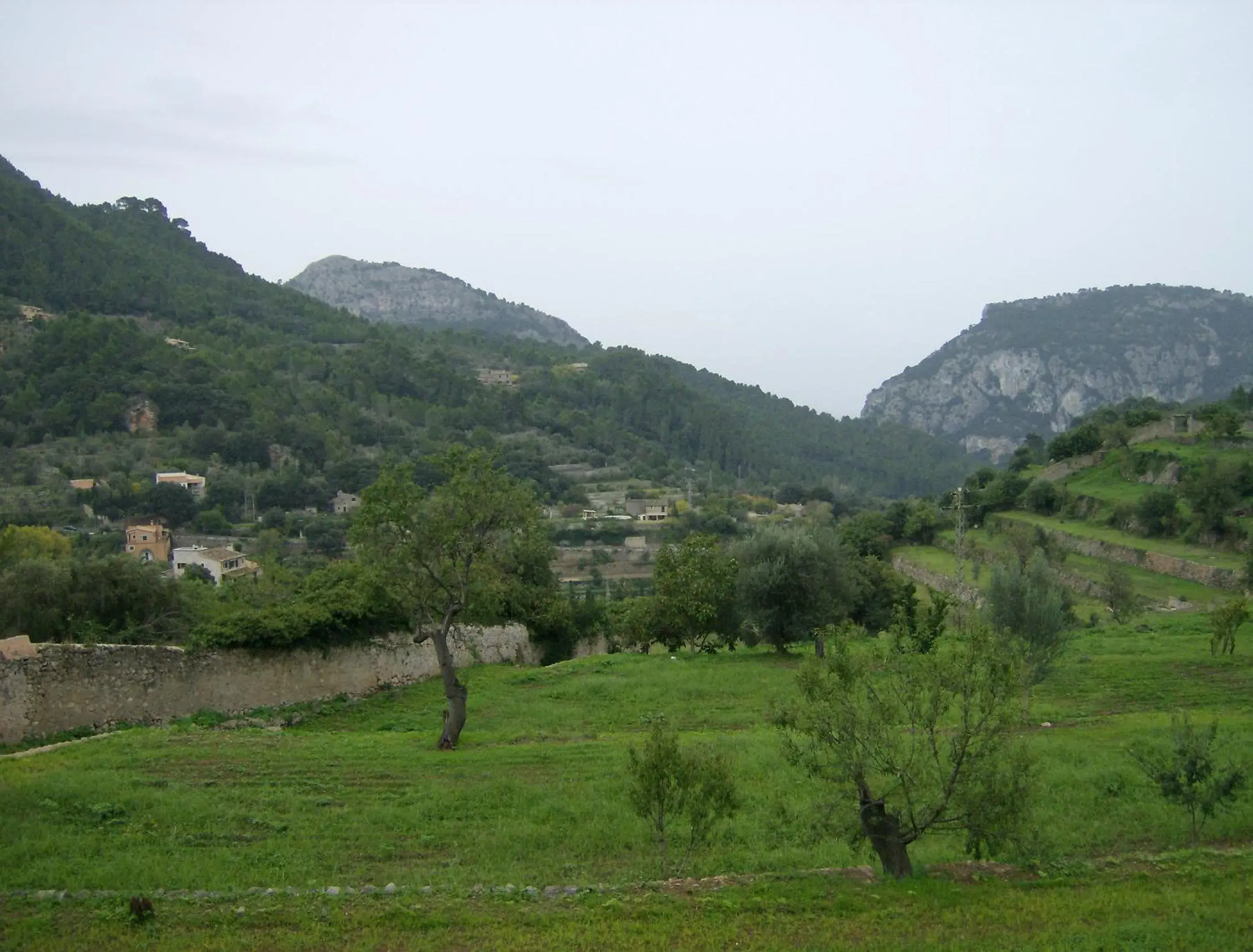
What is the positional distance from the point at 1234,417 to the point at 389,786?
64449mm

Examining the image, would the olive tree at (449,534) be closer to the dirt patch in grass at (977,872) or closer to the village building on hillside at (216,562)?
the dirt patch in grass at (977,872)

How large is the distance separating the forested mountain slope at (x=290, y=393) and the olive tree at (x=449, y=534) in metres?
61.7

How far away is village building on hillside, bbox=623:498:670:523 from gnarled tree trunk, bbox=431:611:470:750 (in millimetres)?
69724

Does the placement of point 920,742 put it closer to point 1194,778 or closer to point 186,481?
point 1194,778

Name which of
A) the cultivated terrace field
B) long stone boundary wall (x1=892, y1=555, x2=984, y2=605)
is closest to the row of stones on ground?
Answer: the cultivated terrace field

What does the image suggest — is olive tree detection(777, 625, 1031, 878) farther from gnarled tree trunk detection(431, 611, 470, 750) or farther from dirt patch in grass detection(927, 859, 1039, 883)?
gnarled tree trunk detection(431, 611, 470, 750)

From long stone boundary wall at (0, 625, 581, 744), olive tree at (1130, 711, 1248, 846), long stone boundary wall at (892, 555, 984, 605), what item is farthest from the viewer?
long stone boundary wall at (892, 555, 984, 605)

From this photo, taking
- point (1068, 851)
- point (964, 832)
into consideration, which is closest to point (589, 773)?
point (964, 832)

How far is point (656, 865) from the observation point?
38.6 ft

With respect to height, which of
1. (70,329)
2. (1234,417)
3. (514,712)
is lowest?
(514,712)

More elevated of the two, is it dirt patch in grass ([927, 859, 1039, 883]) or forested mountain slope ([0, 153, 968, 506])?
forested mountain slope ([0, 153, 968, 506])

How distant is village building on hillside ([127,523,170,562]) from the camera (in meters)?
62.1

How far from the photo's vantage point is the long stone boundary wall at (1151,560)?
41000 millimetres

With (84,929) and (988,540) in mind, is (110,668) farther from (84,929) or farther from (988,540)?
(988,540)
